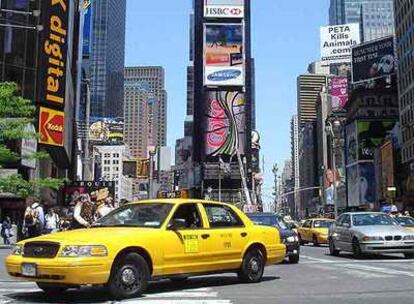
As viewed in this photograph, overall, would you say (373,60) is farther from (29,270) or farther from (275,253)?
(29,270)

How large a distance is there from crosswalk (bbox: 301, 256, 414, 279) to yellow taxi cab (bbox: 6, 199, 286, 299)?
242 cm

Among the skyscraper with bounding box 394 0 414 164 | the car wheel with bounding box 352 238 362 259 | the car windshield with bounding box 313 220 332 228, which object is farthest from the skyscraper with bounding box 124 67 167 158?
the car wheel with bounding box 352 238 362 259

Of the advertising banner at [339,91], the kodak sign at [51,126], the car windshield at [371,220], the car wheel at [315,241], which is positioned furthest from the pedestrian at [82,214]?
the advertising banner at [339,91]

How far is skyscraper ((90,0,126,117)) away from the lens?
185 meters

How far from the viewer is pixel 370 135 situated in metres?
122

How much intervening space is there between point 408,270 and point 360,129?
111m

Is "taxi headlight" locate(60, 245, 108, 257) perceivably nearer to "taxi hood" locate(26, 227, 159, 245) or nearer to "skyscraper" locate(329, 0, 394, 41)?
"taxi hood" locate(26, 227, 159, 245)

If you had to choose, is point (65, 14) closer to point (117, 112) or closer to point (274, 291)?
point (274, 291)

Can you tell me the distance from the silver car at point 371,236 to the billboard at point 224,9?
450 ft

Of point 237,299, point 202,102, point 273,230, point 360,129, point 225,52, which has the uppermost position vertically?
point 225,52

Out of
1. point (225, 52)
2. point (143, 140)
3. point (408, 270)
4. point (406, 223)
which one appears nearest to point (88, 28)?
point (225, 52)

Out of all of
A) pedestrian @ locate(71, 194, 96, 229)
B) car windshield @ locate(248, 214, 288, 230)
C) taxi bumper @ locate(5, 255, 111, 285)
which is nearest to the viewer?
taxi bumper @ locate(5, 255, 111, 285)

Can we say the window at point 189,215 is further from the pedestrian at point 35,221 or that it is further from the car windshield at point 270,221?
the pedestrian at point 35,221

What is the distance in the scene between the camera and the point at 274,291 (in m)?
11.1
